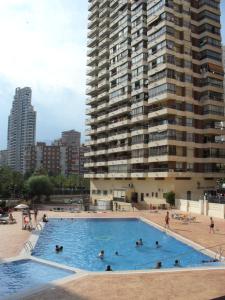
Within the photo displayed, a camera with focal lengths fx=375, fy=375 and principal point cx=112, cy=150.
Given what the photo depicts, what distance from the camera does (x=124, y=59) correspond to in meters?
84.6

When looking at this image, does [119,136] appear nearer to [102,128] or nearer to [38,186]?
[102,128]

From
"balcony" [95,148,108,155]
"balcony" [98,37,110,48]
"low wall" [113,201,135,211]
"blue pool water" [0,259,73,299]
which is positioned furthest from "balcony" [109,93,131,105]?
"blue pool water" [0,259,73,299]

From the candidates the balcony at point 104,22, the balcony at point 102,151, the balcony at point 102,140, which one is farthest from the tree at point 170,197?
the balcony at point 104,22

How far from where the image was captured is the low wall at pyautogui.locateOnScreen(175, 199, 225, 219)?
168 ft

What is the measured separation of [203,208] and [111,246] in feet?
76.3

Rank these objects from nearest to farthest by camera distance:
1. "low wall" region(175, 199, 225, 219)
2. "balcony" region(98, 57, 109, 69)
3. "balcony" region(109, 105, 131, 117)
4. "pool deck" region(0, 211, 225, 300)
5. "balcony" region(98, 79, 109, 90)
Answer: "pool deck" region(0, 211, 225, 300) < "low wall" region(175, 199, 225, 219) < "balcony" region(109, 105, 131, 117) < "balcony" region(98, 79, 109, 90) < "balcony" region(98, 57, 109, 69)

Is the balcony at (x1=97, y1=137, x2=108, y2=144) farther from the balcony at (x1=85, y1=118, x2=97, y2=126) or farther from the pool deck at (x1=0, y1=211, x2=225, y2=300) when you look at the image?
the pool deck at (x1=0, y1=211, x2=225, y2=300)

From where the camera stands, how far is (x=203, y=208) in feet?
180

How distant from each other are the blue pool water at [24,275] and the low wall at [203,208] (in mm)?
32276

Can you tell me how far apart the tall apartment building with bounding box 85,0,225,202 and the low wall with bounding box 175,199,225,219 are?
22.5 feet

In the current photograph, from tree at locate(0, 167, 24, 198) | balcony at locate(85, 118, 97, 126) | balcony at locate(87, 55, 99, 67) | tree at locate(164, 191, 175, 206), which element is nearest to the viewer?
tree at locate(164, 191, 175, 206)

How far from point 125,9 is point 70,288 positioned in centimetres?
7882

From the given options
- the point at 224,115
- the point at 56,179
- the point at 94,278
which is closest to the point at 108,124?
the point at 224,115

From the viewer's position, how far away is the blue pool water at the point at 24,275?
2008 centimetres
